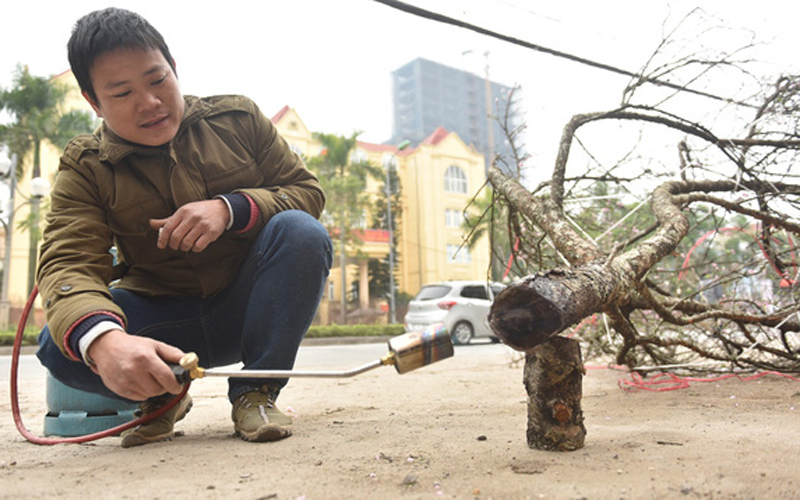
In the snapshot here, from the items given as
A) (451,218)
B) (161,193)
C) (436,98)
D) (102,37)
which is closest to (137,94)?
(102,37)

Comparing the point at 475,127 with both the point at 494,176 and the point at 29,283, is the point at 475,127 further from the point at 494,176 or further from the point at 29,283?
the point at 494,176

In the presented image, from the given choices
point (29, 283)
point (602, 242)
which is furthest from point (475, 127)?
point (602, 242)

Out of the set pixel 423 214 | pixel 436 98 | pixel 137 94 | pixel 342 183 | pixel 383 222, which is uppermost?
pixel 436 98

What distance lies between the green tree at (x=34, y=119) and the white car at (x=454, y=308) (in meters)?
12.1

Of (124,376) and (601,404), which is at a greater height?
(124,376)

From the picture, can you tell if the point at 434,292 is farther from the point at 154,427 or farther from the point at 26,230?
the point at 26,230

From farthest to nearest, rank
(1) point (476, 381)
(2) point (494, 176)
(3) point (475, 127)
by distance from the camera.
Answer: (3) point (475, 127), (1) point (476, 381), (2) point (494, 176)

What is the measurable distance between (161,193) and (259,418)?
0.72 metres

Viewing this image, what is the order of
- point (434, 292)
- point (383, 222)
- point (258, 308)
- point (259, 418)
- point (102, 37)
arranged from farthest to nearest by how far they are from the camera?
point (383, 222), point (434, 292), point (258, 308), point (259, 418), point (102, 37)

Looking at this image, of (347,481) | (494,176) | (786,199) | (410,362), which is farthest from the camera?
(494,176)

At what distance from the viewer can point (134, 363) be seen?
47.0 inches

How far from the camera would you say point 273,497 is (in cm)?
104

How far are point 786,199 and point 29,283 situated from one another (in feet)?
73.1

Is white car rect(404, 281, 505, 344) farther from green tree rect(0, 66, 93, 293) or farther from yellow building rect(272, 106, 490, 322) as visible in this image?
yellow building rect(272, 106, 490, 322)
